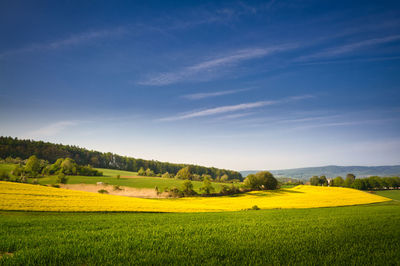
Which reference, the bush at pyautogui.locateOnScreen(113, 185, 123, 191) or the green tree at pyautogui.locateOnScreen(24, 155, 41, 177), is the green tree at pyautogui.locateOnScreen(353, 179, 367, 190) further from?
the green tree at pyautogui.locateOnScreen(24, 155, 41, 177)

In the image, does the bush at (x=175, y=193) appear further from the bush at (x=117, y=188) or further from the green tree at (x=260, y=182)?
the green tree at (x=260, y=182)

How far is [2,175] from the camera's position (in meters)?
54.4

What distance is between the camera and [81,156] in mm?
123812

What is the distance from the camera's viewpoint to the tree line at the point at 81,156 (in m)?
98.2

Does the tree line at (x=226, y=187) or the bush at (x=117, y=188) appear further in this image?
the bush at (x=117, y=188)

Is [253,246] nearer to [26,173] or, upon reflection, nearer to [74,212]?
[74,212]

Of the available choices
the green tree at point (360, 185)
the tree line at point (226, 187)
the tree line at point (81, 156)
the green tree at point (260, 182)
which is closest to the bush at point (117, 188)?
the tree line at point (226, 187)

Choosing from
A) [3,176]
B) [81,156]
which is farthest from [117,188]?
[81,156]

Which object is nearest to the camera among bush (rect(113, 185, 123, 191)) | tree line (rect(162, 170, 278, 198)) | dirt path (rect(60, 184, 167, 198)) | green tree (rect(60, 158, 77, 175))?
tree line (rect(162, 170, 278, 198))

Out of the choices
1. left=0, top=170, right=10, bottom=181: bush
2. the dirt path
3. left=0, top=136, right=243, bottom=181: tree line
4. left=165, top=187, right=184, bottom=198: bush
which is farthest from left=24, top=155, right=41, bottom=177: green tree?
left=165, top=187, right=184, bottom=198: bush

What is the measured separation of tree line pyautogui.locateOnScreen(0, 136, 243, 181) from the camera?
9819 cm

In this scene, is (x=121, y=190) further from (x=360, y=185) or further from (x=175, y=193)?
(x=360, y=185)

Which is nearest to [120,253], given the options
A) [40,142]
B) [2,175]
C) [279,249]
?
[279,249]

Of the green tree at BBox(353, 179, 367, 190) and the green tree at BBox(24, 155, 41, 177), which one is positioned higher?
the green tree at BBox(24, 155, 41, 177)
